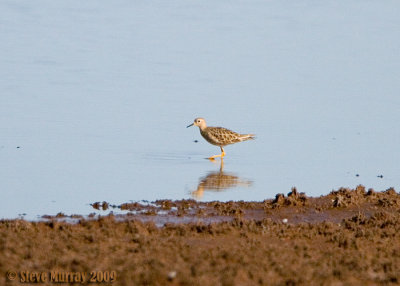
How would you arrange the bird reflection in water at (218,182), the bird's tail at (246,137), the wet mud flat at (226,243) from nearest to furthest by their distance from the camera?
the wet mud flat at (226,243)
the bird reflection in water at (218,182)
the bird's tail at (246,137)

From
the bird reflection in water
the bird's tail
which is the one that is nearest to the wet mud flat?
the bird reflection in water

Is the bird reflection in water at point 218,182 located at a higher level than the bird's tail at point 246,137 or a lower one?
lower

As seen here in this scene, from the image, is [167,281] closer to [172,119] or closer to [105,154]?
[105,154]

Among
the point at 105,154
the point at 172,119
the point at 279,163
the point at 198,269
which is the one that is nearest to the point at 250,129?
the point at 172,119

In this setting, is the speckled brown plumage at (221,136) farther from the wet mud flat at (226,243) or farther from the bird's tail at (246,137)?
the wet mud flat at (226,243)

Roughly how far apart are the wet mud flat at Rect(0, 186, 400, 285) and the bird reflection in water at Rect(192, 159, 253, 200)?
152cm

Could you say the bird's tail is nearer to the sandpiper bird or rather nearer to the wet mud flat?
the sandpiper bird

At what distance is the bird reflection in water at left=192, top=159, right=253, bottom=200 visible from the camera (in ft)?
48.6

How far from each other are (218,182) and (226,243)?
4.66 meters

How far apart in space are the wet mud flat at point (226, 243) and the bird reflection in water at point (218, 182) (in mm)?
1516

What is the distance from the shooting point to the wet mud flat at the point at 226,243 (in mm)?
9148

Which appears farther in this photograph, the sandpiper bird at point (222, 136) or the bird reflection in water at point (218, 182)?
the sandpiper bird at point (222, 136)

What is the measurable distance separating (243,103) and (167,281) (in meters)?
14.9

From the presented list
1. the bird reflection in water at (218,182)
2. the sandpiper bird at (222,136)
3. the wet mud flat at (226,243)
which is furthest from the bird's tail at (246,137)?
the wet mud flat at (226,243)
